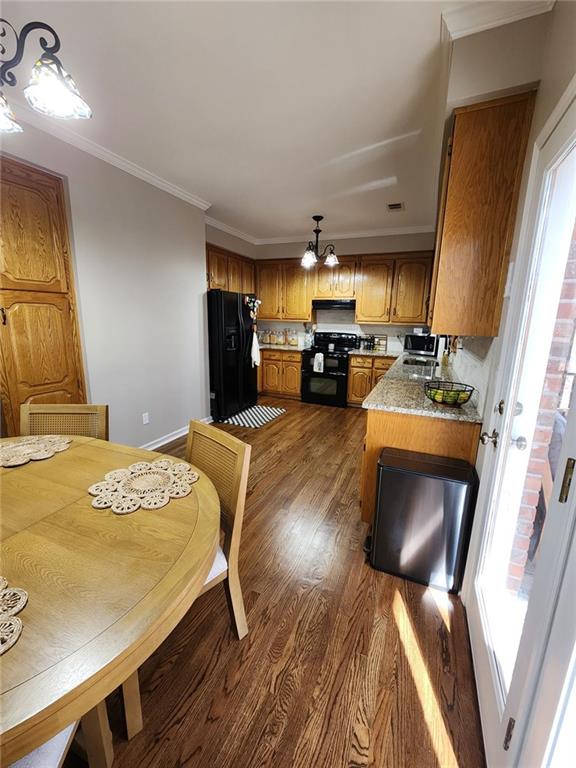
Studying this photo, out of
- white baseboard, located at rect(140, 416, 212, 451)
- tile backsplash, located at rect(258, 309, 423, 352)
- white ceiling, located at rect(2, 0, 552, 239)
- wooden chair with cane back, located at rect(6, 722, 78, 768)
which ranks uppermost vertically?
white ceiling, located at rect(2, 0, 552, 239)

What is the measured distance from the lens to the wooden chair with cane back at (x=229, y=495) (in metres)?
1.19

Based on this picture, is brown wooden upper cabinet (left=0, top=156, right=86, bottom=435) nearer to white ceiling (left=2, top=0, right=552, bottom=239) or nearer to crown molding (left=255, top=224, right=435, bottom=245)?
white ceiling (left=2, top=0, right=552, bottom=239)

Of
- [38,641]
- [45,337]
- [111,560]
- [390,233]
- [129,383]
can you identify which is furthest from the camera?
[390,233]

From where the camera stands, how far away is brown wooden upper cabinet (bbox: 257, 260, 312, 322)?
5234mm

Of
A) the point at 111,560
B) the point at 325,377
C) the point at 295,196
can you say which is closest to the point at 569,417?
the point at 111,560

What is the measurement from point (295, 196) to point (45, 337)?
2.75m

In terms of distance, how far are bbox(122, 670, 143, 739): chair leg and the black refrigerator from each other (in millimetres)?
3225

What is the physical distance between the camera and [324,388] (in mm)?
5043

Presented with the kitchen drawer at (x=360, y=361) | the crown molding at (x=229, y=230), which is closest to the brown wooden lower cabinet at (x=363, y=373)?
the kitchen drawer at (x=360, y=361)

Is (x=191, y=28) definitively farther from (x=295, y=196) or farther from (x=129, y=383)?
(x=129, y=383)

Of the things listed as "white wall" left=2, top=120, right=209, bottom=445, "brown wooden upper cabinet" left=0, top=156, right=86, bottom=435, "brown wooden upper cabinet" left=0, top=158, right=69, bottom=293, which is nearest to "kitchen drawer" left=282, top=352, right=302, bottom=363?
"white wall" left=2, top=120, right=209, bottom=445

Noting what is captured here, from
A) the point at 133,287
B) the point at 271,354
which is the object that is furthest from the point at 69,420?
the point at 271,354

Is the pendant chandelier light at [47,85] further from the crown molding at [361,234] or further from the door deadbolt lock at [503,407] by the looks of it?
the crown molding at [361,234]

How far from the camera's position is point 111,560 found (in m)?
0.81
